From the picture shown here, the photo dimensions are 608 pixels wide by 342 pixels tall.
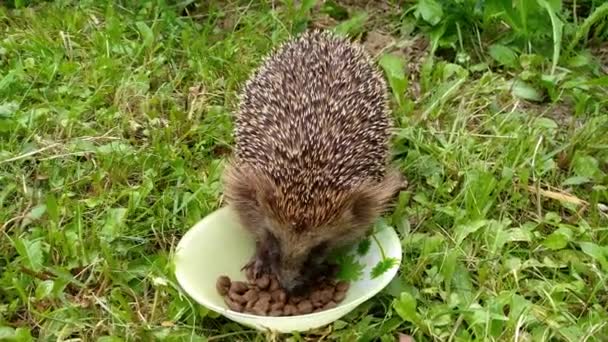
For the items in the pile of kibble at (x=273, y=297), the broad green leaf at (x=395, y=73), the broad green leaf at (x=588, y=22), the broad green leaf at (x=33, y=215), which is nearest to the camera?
the pile of kibble at (x=273, y=297)

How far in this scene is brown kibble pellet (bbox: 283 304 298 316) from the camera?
343 centimetres

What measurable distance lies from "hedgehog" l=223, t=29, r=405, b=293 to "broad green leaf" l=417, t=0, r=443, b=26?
0.85 m

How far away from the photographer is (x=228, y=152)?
168 inches

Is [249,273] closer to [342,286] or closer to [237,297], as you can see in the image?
[237,297]

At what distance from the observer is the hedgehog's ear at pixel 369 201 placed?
3.58m

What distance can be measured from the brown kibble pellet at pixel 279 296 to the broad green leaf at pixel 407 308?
0.46 metres

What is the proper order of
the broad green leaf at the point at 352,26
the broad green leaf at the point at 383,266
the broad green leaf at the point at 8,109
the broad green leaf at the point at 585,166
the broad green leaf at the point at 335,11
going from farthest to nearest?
the broad green leaf at the point at 335,11 → the broad green leaf at the point at 352,26 → the broad green leaf at the point at 8,109 → the broad green leaf at the point at 585,166 → the broad green leaf at the point at 383,266

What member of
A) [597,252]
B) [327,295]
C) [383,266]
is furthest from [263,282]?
[597,252]

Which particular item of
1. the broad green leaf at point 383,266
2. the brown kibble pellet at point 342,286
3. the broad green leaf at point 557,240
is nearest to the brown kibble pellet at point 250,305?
the brown kibble pellet at point 342,286

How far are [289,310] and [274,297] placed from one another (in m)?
0.10

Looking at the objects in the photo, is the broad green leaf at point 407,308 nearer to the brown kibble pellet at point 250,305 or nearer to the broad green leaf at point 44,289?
the brown kibble pellet at point 250,305

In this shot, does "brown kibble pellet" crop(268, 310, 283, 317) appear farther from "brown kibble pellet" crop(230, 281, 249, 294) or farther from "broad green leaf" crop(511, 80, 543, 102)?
"broad green leaf" crop(511, 80, 543, 102)

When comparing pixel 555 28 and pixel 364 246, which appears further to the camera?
pixel 555 28

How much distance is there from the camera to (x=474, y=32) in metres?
4.85
